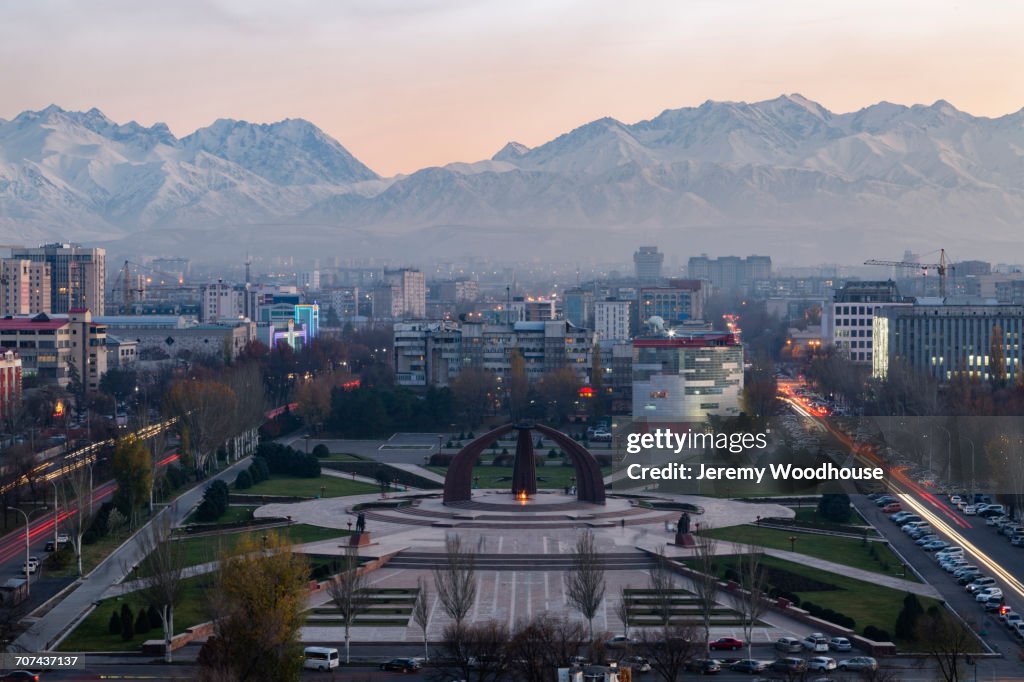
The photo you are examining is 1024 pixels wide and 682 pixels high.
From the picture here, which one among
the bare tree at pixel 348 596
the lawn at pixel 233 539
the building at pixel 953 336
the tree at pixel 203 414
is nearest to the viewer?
the bare tree at pixel 348 596

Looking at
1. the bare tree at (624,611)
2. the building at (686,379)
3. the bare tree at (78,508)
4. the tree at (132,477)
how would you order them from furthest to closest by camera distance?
the building at (686,379) → the tree at (132,477) → the bare tree at (78,508) → the bare tree at (624,611)

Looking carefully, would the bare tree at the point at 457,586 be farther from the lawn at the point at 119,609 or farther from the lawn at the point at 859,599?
the lawn at the point at 859,599

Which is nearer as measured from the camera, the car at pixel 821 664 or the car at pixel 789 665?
the car at pixel 789 665

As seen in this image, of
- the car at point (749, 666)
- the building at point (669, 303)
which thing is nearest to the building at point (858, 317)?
the building at point (669, 303)

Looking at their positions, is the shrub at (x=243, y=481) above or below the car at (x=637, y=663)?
above

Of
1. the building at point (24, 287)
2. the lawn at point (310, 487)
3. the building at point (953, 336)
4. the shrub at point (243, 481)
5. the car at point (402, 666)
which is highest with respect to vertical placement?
the building at point (24, 287)

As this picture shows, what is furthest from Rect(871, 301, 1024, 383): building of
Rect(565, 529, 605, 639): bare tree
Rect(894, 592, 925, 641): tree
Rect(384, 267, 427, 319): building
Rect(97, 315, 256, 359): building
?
Rect(384, 267, 427, 319): building

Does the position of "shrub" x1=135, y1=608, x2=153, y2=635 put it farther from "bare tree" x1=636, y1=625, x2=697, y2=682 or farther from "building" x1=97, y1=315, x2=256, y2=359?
"building" x1=97, y1=315, x2=256, y2=359

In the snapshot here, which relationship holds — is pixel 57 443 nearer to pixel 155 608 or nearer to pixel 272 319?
pixel 155 608
